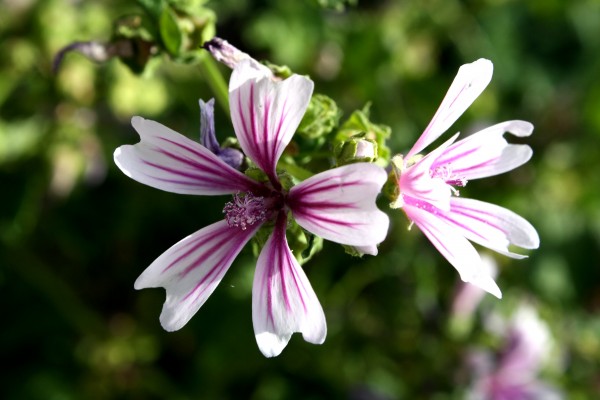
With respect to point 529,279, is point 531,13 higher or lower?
higher

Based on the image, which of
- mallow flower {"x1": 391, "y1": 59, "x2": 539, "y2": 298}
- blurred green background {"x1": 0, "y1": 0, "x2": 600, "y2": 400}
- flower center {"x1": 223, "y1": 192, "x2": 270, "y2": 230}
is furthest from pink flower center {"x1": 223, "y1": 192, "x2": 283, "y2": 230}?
blurred green background {"x1": 0, "y1": 0, "x2": 600, "y2": 400}

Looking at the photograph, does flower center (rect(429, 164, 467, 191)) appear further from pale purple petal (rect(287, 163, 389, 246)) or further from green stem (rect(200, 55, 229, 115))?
green stem (rect(200, 55, 229, 115))

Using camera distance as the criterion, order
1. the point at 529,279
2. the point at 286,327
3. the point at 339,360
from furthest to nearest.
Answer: the point at 529,279
the point at 339,360
the point at 286,327

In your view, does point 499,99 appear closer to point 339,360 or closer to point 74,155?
point 339,360

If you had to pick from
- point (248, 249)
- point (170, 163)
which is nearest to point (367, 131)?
point (170, 163)

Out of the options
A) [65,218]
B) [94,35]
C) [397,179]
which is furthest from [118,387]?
[397,179]

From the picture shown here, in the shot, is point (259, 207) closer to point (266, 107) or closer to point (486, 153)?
point (266, 107)

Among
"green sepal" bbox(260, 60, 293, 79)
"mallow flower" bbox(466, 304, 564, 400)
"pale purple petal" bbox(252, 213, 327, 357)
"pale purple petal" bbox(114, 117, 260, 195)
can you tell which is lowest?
"mallow flower" bbox(466, 304, 564, 400)
